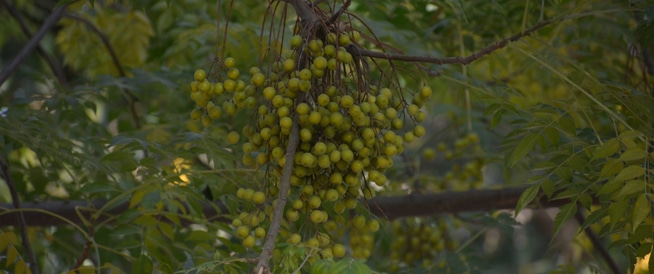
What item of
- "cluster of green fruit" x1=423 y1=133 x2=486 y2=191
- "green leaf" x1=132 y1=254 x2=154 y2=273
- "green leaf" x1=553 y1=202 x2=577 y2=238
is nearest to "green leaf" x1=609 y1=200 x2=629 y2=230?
"green leaf" x1=553 y1=202 x2=577 y2=238

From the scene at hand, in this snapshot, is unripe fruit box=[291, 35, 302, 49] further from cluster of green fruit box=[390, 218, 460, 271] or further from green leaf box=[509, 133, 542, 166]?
→ cluster of green fruit box=[390, 218, 460, 271]

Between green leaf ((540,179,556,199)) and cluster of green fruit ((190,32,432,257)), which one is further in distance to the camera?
green leaf ((540,179,556,199))

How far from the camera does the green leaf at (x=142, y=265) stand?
1.65 meters

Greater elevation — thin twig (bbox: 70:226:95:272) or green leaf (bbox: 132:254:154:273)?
green leaf (bbox: 132:254:154:273)

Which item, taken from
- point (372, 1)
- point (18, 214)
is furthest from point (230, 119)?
point (18, 214)

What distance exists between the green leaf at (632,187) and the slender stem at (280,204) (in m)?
0.62

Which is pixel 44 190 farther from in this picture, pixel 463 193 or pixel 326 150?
pixel 326 150

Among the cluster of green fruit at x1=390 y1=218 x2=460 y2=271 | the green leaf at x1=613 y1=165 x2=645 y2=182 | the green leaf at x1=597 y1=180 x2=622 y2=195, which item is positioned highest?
the green leaf at x1=613 y1=165 x2=645 y2=182

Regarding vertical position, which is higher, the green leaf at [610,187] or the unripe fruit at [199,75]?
the green leaf at [610,187]

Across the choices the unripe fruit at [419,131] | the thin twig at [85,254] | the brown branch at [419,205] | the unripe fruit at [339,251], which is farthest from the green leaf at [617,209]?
the thin twig at [85,254]

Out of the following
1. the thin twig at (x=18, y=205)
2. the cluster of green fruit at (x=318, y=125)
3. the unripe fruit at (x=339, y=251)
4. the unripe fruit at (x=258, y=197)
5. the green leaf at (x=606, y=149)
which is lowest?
the thin twig at (x=18, y=205)

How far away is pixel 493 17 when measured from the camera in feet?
9.24

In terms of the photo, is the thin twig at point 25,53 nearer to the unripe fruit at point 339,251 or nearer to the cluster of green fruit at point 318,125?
the cluster of green fruit at point 318,125

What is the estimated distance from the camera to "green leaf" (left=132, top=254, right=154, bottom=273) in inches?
64.9
